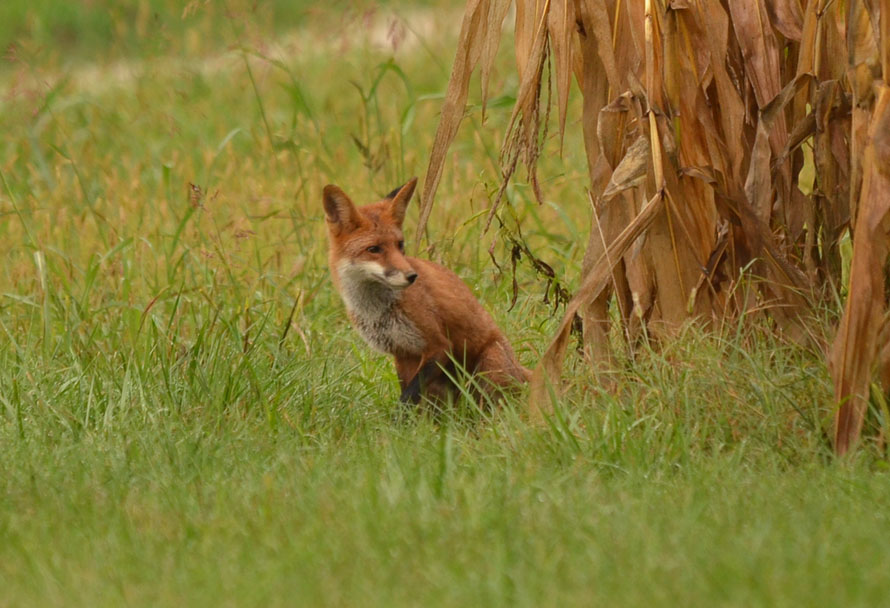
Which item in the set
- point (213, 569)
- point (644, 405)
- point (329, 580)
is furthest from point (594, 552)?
point (644, 405)

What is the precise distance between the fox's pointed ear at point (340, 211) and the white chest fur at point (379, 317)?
Result: 20cm

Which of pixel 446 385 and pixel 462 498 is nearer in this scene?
pixel 462 498

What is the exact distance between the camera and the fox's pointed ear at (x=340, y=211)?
5535 millimetres

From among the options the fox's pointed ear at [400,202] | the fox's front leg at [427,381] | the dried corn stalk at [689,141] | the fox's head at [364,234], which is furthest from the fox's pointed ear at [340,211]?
the dried corn stalk at [689,141]

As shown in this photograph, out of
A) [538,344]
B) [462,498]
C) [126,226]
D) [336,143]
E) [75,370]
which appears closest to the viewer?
[462,498]

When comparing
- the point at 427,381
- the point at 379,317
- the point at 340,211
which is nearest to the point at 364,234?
the point at 340,211

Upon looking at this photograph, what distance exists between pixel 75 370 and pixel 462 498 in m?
2.08

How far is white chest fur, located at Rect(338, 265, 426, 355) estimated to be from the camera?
17.5 ft

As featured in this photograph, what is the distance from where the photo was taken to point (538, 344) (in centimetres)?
562

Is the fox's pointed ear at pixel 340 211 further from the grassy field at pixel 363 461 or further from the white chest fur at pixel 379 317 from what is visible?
the grassy field at pixel 363 461

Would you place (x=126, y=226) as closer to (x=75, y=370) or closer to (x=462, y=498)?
(x=75, y=370)

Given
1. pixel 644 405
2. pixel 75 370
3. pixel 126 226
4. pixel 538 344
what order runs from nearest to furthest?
1. pixel 644 405
2. pixel 75 370
3. pixel 538 344
4. pixel 126 226

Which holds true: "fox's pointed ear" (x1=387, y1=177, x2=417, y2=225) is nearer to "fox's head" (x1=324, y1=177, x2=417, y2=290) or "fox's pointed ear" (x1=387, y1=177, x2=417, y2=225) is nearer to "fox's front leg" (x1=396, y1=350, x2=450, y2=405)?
"fox's head" (x1=324, y1=177, x2=417, y2=290)

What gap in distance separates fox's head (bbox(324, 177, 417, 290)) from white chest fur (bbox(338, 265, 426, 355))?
0.09 feet
